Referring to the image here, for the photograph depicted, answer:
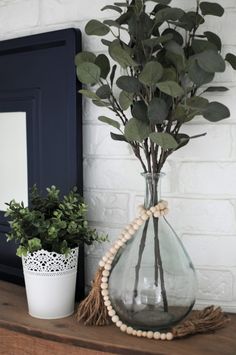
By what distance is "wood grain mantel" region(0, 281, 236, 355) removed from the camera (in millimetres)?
765

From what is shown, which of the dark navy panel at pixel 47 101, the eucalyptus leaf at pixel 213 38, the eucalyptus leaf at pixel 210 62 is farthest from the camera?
the dark navy panel at pixel 47 101

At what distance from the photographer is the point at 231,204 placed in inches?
34.4

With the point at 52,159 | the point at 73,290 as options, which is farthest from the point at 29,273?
the point at 52,159

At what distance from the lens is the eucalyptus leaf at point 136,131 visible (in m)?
0.77

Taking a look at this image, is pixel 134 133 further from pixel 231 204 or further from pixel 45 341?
pixel 45 341

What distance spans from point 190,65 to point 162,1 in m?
0.11

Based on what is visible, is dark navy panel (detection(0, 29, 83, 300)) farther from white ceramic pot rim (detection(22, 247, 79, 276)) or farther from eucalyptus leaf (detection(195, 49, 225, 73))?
eucalyptus leaf (detection(195, 49, 225, 73))

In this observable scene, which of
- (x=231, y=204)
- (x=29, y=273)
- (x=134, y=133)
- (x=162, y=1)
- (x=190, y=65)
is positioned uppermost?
(x=162, y=1)

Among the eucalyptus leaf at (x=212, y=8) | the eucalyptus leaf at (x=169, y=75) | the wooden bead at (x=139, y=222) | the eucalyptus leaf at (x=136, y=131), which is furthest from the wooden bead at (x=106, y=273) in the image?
the eucalyptus leaf at (x=212, y=8)

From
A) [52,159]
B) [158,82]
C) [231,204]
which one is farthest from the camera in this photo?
[52,159]

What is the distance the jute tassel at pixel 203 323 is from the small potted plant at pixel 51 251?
0.71 feet

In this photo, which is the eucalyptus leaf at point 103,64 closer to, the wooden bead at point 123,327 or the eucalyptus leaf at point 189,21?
the eucalyptus leaf at point 189,21

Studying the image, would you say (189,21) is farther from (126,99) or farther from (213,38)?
(126,99)

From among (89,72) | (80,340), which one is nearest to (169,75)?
(89,72)
